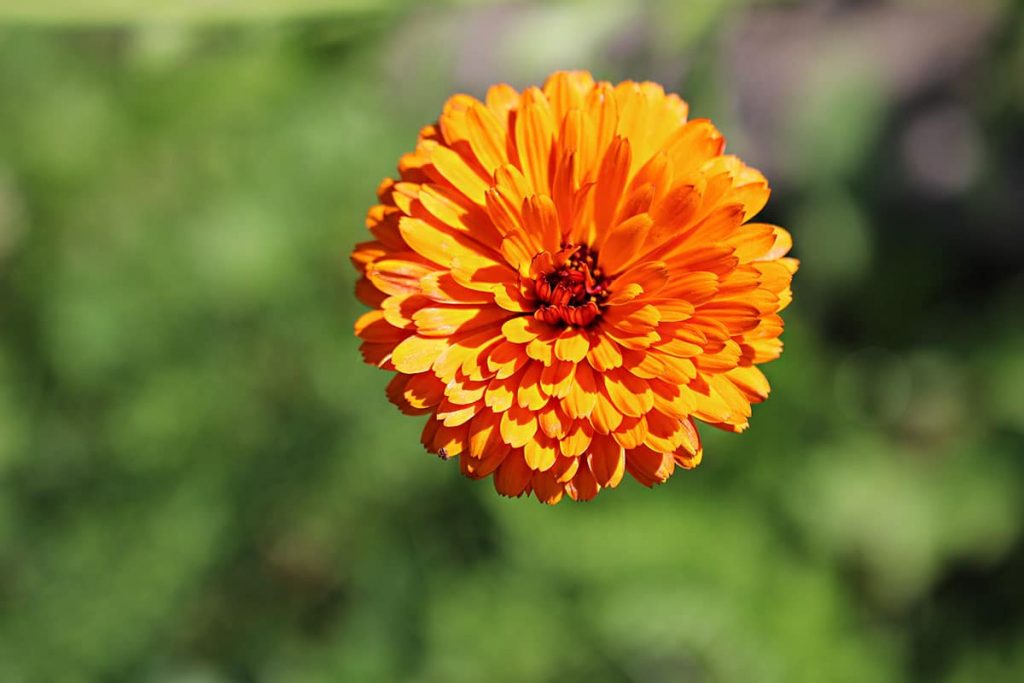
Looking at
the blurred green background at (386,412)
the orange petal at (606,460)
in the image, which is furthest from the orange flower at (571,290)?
the blurred green background at (386,412)

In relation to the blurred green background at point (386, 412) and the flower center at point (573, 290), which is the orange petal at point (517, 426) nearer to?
the flower center at point (573, 290)

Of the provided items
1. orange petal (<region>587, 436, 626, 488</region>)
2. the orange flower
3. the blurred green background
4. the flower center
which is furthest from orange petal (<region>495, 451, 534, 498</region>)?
the blurred green background

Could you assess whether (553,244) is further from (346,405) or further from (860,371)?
(860,371)

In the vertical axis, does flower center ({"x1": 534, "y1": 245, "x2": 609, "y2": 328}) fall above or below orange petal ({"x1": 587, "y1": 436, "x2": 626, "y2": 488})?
above

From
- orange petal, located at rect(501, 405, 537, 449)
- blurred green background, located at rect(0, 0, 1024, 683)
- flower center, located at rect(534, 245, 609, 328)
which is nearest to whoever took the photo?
orange petal, located at rect(501, 405, 537, 449)

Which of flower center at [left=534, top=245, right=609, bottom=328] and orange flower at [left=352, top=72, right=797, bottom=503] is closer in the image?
orange flower at [left=352, top=72, right=797, bottom=503]

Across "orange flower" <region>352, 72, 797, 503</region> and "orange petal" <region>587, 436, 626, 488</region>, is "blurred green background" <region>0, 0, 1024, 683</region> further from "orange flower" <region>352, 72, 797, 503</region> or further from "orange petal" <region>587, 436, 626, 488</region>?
"orange petal" <region>587, 436, 626, 488</region>

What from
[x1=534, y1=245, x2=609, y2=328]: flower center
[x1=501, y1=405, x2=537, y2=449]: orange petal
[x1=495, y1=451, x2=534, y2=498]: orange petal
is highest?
[x1=534, y1=245, x2=609, y2=328]: flower center
